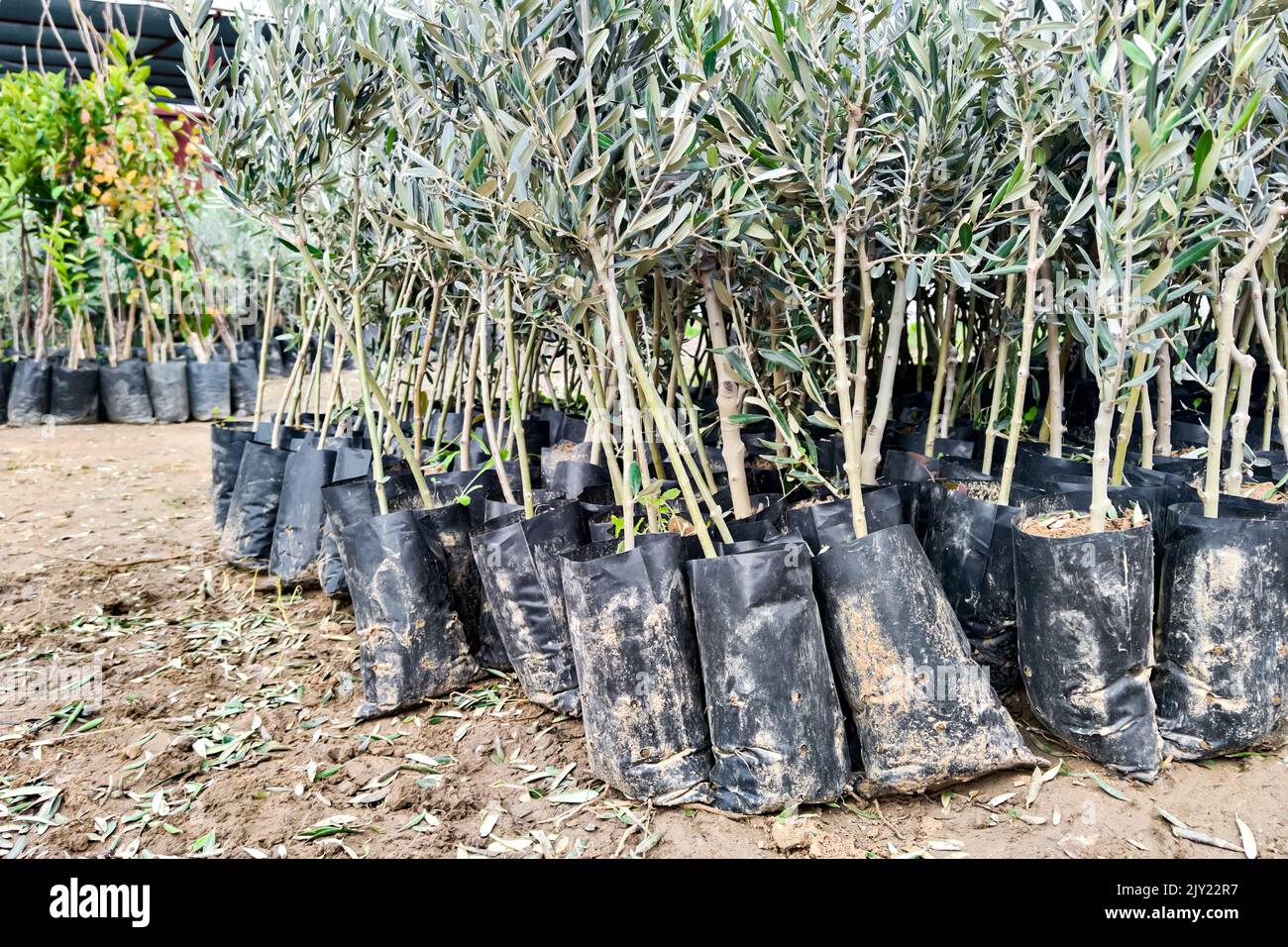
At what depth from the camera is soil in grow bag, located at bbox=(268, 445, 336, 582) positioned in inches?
139

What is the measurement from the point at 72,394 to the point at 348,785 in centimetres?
639

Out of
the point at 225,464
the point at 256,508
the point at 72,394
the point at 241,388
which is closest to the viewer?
the point at 256,508

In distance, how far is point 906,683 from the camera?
1.99 meters

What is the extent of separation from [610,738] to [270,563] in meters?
2.09

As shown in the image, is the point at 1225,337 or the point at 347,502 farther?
the point at 347,502

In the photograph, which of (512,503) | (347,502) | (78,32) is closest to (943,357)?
(512,503)

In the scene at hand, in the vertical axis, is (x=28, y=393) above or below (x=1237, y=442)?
above

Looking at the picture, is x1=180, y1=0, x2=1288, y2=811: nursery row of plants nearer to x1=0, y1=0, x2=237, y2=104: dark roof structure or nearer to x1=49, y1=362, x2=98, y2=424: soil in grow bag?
x1=49, y1=362, x2=98, y2=424: soil in grow bag

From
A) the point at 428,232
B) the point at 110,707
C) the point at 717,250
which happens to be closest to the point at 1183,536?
the point at 717,250

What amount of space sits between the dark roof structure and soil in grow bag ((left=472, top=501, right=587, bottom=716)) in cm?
863

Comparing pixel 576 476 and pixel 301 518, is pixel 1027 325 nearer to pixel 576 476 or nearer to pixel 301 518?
pixel 576 476

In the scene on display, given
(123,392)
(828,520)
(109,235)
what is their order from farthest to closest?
(123,392) < (109,235) < (828,520)

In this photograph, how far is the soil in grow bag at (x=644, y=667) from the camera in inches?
79.2

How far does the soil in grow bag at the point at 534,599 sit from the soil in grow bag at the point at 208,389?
20.2 ft
